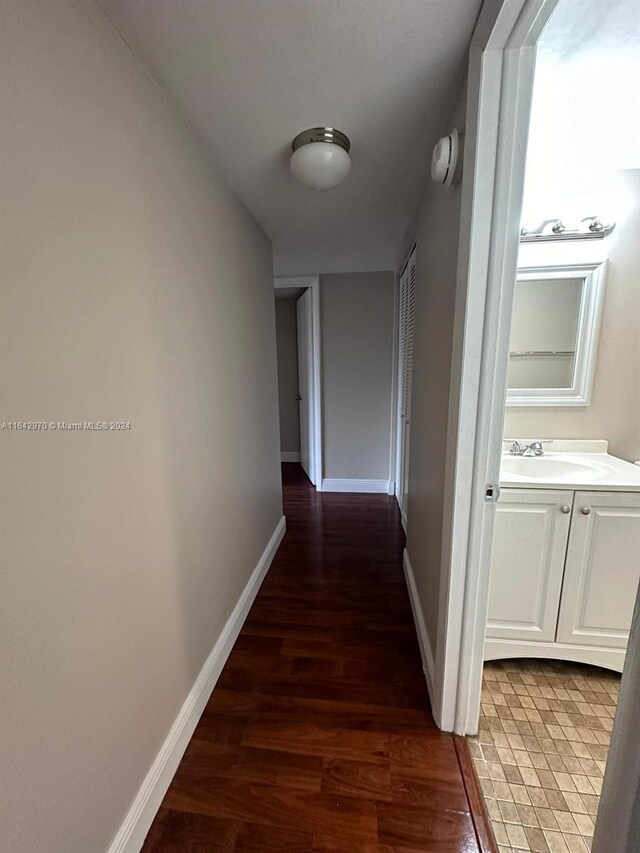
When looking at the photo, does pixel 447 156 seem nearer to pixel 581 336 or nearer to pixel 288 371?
pixel 581 336

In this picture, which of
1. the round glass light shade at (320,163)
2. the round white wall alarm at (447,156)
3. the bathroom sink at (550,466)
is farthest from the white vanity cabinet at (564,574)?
the round glass light shade at (320,163)

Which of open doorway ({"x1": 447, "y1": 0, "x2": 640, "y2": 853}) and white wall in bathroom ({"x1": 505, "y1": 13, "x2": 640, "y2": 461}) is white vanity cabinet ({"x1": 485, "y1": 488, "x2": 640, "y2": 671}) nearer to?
open doorway ({"x1": 447, "y1": 0, "x2": 640, "y2": 853})

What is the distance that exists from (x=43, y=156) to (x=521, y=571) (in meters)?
1.99

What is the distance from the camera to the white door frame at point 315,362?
3402 millimetres

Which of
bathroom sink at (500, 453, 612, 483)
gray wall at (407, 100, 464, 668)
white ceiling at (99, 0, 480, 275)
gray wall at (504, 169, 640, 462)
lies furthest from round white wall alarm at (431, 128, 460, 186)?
bathroom sink at (500, 453, 612, 483)

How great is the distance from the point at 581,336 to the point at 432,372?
89 cm

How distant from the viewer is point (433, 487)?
4.89 ft

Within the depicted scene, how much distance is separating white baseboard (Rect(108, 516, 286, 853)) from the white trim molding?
2.02 m

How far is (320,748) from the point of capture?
1.24m

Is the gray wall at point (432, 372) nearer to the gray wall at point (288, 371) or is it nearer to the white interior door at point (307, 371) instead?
the white interior door at point (307, 371)

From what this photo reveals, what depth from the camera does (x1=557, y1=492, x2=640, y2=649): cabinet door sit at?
1398mm

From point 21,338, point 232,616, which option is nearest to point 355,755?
point 232,616

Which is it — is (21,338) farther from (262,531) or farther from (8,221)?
(262,531)

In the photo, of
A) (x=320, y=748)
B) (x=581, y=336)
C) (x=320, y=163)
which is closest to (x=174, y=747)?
(x=320, y=748)
